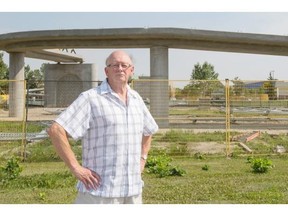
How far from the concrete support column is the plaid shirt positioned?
643 inches

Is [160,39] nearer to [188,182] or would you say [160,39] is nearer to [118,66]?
[188,182]

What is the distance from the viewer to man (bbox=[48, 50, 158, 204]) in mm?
3129

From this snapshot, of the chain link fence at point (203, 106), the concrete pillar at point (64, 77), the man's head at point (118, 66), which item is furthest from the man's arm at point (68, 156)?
the concrete pillar at point (64, 77)

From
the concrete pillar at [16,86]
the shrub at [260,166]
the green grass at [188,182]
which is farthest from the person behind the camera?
the concrete pillar at [16,86]

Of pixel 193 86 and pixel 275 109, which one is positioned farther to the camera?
pixel 275 109

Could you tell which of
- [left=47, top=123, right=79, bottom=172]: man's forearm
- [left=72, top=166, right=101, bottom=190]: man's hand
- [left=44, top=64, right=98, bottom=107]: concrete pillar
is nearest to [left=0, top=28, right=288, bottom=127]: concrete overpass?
[left=44, top=64, right=98, bottom=107]: concrete pillar

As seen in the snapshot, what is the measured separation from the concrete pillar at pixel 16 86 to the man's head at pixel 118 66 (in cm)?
2495

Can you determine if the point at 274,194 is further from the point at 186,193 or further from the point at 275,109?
the point at 275,109

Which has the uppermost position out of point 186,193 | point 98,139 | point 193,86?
point 193,86

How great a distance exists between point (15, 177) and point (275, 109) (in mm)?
20982

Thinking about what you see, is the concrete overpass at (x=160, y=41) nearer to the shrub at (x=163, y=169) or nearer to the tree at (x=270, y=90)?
the tree at (x=270, y=90)

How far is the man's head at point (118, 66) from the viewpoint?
Result: 3.28m

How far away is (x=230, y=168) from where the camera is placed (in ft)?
32.3

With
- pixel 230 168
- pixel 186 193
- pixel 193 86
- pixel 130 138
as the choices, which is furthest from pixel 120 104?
pixel 193 86
